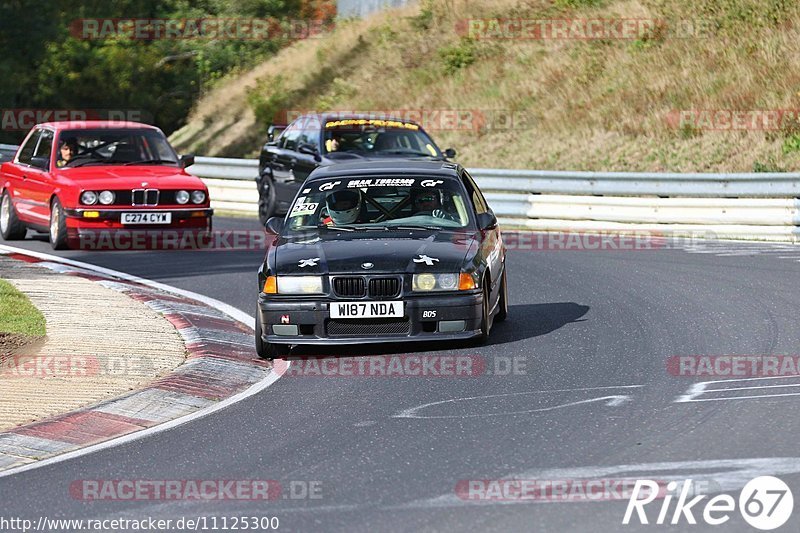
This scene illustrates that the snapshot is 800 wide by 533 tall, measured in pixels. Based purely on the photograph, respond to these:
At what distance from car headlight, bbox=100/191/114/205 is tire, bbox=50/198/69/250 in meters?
0.53

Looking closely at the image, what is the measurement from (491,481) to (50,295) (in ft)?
25.8

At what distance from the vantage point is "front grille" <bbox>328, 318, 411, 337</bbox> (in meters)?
10.5

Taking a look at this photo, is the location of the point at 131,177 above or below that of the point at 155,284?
above

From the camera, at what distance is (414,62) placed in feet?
124

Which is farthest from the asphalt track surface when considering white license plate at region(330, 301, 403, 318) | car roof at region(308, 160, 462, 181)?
car roof at region(308, 160, 462, 181)

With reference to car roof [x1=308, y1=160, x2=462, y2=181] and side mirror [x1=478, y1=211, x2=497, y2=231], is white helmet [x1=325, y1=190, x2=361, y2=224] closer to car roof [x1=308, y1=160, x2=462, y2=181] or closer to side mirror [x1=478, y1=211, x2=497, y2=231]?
car roof [x1=308, y1=160, x2=462, y2=181]

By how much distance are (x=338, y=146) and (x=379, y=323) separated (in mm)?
10347

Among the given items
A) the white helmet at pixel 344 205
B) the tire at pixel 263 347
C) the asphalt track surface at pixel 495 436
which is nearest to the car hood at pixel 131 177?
the white helmet at pixel 344 205

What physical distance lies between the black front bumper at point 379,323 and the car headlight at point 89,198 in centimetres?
810

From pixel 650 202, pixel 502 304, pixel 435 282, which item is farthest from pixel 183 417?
pixel 650 202

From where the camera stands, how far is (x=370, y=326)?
1049cm

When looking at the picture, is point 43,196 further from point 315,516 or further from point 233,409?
point 315,516

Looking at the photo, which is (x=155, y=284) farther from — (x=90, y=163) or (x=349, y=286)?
(x=349, y=286)

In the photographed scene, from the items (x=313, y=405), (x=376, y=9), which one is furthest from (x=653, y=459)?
(x=376, y=9)
